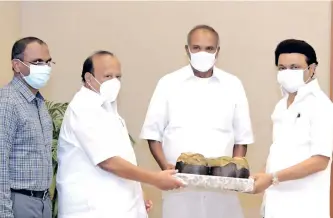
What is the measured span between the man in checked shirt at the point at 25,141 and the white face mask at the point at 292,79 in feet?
3.79

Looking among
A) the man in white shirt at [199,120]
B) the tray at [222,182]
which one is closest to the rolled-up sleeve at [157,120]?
the man in white shirt at [199,120]

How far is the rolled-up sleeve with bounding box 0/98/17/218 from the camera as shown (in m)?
2.46

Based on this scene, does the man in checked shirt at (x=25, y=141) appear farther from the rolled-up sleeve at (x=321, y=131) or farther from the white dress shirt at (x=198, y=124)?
the rolled-up sleeve at (x=321, y=131)

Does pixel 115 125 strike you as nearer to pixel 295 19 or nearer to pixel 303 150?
pixel 303 150

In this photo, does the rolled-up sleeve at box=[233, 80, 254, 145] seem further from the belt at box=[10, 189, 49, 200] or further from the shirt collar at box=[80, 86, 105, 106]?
the belt at box=[10, 189, 49, 200]

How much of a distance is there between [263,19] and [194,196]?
1784 millimetres

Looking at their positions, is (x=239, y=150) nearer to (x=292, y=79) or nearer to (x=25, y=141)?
(x=292, y=79)

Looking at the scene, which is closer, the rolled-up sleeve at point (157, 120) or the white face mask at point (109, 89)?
the white face mask at point (109, 89)

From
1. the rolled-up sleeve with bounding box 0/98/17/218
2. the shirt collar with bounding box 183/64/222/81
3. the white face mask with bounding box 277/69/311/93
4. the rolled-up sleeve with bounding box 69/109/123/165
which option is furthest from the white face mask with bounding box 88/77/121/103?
the white face mask with bounding box 277/69/311/93

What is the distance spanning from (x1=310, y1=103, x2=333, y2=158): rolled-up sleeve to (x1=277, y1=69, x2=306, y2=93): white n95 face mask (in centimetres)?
19

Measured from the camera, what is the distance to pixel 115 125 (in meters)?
2.82

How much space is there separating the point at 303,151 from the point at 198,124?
0.69 metres

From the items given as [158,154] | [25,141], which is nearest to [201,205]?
[158,154]

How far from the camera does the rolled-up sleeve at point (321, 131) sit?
2.70 metres
